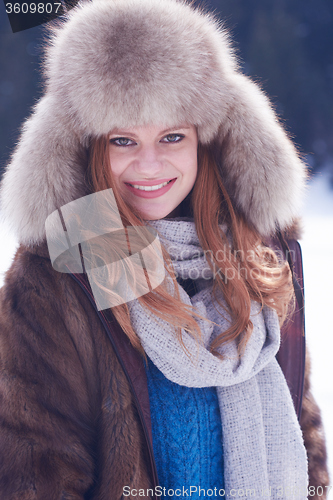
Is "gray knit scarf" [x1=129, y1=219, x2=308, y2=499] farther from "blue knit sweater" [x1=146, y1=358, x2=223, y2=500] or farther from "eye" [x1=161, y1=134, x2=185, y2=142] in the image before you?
"eye" [x1=161, y1=134, x2=185, y2=142]

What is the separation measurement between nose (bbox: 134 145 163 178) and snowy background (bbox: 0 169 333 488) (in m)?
0.89

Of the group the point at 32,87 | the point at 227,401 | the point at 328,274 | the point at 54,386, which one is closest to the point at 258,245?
the point at 227,401

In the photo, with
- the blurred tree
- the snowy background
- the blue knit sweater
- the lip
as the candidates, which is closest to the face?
the lip

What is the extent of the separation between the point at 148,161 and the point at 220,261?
349 mm

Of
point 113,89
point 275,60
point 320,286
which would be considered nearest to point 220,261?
point 113,89

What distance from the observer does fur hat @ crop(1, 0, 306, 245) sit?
846 millimetres

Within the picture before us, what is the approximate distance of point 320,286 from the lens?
277cm

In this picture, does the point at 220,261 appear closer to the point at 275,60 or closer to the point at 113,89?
the point at 113,89

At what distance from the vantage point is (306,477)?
0.99 metres

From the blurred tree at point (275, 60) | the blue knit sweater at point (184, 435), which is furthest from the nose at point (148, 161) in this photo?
the blurred tree at point (275, 60)

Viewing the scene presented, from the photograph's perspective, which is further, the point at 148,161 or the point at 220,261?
the point at 220,261

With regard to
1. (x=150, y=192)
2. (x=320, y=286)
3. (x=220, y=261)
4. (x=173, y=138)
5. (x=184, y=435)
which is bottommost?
(x=320, y=286)

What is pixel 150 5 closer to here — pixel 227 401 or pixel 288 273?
pixel 288 273

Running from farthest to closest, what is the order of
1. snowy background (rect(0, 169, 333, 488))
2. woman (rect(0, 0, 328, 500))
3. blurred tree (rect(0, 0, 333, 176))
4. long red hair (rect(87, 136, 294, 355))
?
blurred tree (rect(0, 0, 333, 176)) → snowy background (rect(0, 169, 333, 488)) → long red hair (rect(87, 136, 294, 355)) → woman (rect(0, 0, 328, 500))
